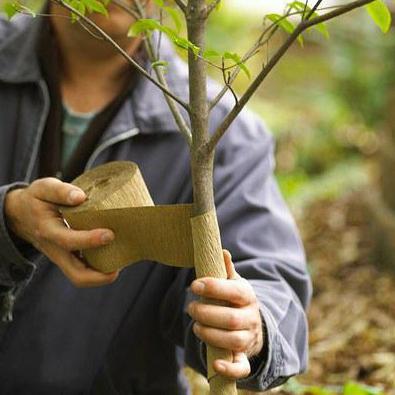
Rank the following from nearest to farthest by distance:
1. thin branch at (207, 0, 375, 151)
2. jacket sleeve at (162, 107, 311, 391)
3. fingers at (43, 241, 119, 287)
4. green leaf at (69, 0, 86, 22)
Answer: thin branch at (207, 0, 375, 151) < green leaf at (69, 0, 86, 22) < fingers at (43, 241, 119, 287) < jacket sleeve at (162, 107, 311, 391)

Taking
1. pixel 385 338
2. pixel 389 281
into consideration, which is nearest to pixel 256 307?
pixel 385 338

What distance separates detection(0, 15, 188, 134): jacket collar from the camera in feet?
7.39

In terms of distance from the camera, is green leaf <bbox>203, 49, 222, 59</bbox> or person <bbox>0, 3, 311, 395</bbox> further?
person <bbox>0, 3, 311, 395</bbox>

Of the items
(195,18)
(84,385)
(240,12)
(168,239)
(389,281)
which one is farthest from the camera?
Answer: (240,12)

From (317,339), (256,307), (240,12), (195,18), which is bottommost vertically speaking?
(317,339)

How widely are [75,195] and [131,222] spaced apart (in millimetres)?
127

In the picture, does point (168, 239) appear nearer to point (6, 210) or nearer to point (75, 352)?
point (6, 210)

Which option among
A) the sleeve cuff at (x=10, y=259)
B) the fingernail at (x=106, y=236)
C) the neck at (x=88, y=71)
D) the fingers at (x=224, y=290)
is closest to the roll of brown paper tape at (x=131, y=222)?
the fingernail at (x=106, y=236)

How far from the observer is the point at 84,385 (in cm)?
214

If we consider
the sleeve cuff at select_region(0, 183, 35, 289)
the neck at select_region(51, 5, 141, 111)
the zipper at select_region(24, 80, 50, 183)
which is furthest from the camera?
the neck at select_region(51, 5, 141, 111)

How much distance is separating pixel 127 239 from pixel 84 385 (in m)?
0.77

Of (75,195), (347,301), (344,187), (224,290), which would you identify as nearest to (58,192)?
(75,195)

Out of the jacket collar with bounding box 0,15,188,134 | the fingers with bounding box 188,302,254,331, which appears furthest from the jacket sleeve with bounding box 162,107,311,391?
the fingers with bounding box 188,302,254,331

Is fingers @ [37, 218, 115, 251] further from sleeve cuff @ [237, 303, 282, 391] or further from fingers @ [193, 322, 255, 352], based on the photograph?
sleeve cuff @ [237, 303, 282, 391]
